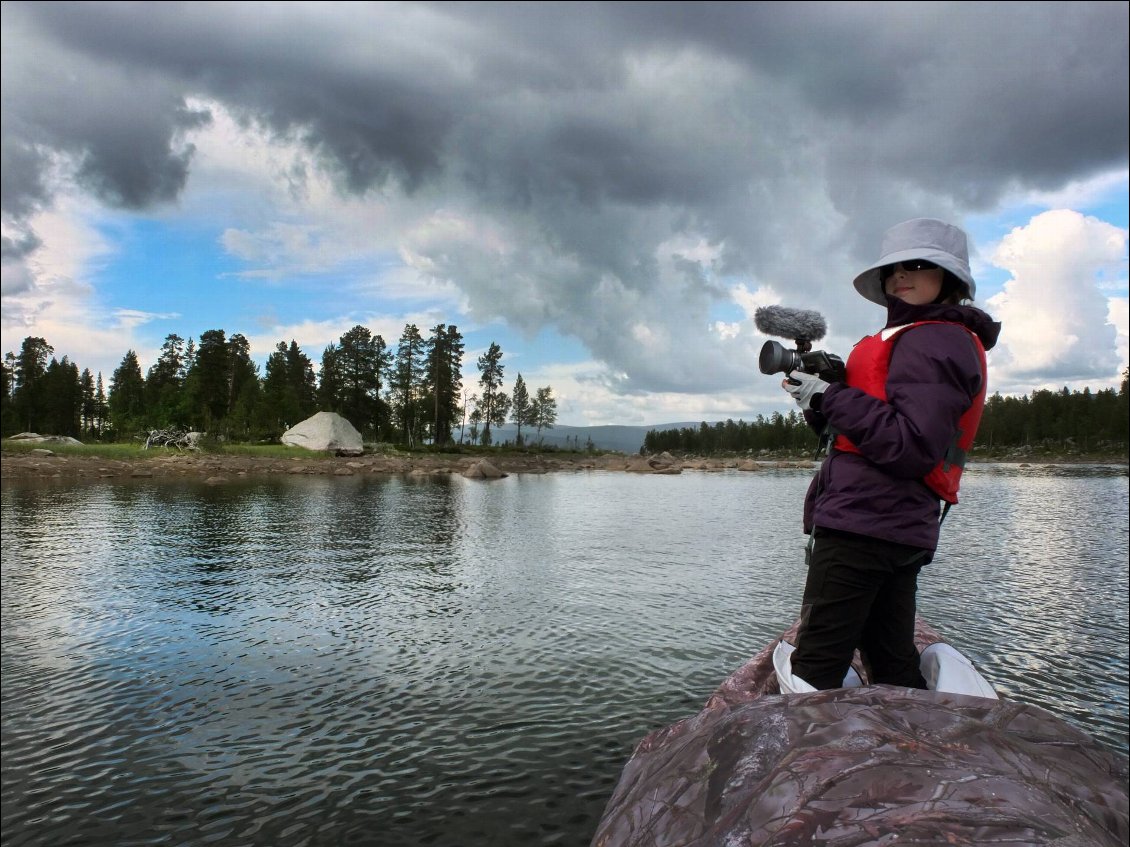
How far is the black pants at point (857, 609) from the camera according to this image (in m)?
3.55

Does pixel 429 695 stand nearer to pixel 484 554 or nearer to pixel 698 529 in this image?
pixel 484 554

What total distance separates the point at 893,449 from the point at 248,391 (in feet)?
310

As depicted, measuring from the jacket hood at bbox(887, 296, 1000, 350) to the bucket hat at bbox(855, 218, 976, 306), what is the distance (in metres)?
0.25

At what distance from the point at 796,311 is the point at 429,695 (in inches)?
258

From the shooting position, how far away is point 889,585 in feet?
12.2

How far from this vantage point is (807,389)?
3648mm

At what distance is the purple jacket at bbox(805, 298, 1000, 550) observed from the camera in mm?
3326

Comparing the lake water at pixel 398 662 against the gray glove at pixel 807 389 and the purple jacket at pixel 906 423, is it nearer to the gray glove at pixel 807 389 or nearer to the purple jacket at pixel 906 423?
the purple jacket at pixel 906 423

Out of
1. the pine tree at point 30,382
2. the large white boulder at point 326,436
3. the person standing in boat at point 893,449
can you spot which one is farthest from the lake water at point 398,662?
the pine tree at point 30,382

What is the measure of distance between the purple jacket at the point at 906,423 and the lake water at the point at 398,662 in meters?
3.75

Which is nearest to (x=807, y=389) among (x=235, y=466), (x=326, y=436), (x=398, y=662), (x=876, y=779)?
(x=876, y=779)

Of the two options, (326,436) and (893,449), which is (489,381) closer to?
(326,436)

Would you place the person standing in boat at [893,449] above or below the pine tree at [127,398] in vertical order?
below

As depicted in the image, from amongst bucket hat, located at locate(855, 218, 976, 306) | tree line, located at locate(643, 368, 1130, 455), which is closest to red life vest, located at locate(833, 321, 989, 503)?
bucket hat, located at locate(855, 218, 976, 306)
